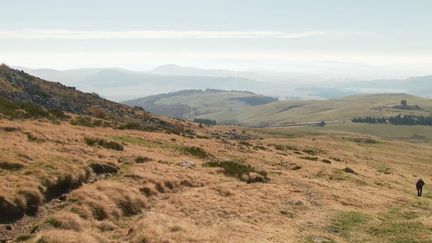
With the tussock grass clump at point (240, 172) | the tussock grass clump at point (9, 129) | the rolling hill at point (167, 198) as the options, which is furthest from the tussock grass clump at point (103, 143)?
the tussock grass clump at point (240, 172)

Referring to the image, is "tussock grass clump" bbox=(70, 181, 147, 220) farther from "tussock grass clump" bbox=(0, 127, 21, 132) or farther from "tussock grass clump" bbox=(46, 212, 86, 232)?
"tussock grass clump" bbox=(0, 127, 21, 132)

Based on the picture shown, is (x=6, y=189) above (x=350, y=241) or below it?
above

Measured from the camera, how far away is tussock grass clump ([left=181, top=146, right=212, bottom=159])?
166 ft

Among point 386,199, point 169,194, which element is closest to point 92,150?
point 169,194

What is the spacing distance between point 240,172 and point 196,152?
33.4 feet

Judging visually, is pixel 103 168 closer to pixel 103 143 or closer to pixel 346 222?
pixel 103 143

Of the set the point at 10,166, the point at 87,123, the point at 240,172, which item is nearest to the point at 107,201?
the point at 10,166

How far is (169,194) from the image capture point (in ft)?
102

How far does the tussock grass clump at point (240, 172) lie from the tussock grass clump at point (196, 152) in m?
4.74

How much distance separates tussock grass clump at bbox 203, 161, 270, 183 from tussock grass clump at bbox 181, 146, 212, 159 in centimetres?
474

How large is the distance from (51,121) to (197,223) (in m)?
34.6

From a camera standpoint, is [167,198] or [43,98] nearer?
[167,198]

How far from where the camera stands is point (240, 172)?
42.6 m

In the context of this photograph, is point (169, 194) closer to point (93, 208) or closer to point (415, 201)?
point (93, 208)
